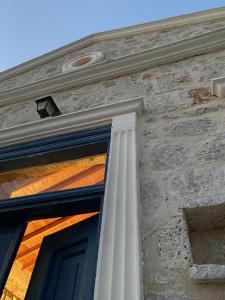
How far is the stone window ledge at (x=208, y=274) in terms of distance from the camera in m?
1.30

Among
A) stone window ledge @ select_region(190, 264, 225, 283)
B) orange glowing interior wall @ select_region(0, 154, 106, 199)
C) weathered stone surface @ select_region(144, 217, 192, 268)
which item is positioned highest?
orange glowing interior wall @ select_region(0, 154, 106, 199)

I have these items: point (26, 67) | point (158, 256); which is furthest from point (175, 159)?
point (26, 67)

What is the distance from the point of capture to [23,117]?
12.1 feet

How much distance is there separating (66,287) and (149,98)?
175 cm

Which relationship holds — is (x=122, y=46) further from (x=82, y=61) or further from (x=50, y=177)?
(x=50, y=177)

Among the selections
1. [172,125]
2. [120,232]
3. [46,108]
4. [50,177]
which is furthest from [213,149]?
[50,177]

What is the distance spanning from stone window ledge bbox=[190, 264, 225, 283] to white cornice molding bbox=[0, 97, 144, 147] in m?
1.59

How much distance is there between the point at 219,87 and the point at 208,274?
5.30ft

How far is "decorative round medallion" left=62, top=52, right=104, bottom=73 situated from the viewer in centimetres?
435

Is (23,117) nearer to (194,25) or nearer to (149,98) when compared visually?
(149,98)

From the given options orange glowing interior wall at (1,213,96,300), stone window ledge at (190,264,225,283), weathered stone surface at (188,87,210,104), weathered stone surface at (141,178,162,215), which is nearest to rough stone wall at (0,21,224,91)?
weathered stone surface at (188,87,210,104)

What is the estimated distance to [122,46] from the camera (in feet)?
14.8

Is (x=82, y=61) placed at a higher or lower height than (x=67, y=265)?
higher

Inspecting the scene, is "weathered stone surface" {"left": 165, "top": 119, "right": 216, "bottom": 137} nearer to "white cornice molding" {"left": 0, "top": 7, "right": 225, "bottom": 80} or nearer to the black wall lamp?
the black wall lamp
